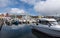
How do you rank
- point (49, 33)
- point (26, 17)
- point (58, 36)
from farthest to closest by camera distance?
1. point (26, 17)
2. point (49, 33)
3. point (58, 36)

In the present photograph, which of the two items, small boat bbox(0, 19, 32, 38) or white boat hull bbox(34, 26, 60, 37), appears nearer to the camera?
white boat hull bbox(34, 26, 60, 37)

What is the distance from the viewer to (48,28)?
13.7 m

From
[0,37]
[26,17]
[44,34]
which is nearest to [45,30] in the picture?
[44,34]

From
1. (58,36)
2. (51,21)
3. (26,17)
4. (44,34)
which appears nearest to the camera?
(58,36)

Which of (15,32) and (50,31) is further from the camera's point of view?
(15,32)

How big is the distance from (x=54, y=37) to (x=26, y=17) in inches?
1407

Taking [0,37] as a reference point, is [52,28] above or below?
above

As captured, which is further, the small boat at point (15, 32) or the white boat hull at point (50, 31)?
the small boat at point (15, 32)

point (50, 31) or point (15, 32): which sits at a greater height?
point (50, 31)

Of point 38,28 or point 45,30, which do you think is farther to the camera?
point 38,28

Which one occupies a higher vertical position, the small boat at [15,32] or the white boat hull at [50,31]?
the white boat hull at [50,31]

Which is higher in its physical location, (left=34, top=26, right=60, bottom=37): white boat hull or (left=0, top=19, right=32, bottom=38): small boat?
(left=34, top=26, right=60, bottom=37): white boat hull

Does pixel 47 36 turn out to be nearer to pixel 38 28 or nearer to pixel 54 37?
pixel 54 37

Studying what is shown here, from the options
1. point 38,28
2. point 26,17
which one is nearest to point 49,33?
point 38,28
